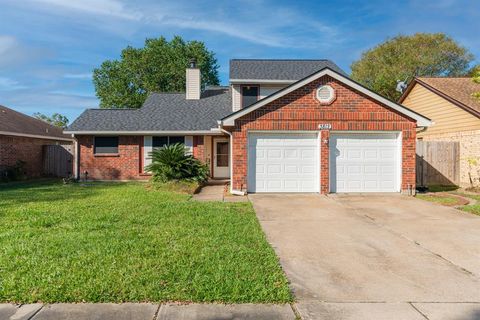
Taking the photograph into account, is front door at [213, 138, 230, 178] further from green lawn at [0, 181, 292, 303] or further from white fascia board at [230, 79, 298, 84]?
green lawn at [0, 181, 292, 303]

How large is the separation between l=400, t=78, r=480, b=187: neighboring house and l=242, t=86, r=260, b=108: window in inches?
349

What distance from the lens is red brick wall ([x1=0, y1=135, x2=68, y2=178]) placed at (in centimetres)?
1823

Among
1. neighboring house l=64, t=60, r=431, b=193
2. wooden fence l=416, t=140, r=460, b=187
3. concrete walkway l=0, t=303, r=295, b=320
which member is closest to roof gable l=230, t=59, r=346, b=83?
neighboring house l=64, t=60, r=431, b=193

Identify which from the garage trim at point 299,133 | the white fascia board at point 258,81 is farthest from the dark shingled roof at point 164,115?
the garage trim at point 299,133

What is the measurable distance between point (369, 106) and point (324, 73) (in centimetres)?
200

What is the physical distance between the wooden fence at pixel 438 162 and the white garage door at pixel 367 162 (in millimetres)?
3428

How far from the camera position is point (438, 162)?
15828 mm

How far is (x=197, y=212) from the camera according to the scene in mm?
8789

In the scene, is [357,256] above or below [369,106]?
below

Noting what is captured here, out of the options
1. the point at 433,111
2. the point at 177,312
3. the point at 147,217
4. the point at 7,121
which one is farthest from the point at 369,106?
the point at 7,121

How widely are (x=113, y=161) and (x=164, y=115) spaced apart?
11.5ft

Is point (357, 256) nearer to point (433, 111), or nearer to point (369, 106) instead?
point (369, 106)

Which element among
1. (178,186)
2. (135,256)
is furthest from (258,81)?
(135,256)

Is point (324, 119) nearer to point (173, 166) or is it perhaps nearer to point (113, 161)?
point (173, 166)
